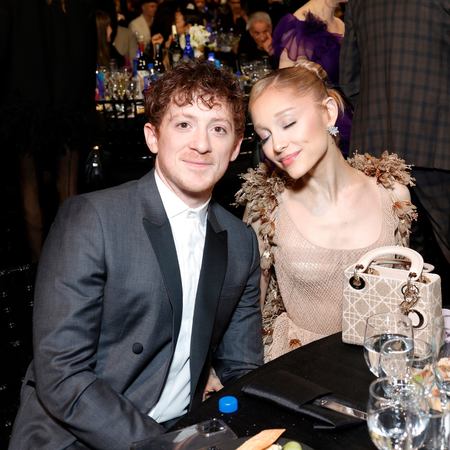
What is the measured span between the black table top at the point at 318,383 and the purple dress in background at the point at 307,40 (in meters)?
1.58

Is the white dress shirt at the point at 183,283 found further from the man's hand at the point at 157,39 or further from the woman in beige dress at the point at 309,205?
the man's hand at the point at 157,39

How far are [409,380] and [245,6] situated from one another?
7948 millimetres

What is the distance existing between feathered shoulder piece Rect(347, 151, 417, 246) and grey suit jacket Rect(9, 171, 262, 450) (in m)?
0.71

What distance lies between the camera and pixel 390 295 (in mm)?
1364

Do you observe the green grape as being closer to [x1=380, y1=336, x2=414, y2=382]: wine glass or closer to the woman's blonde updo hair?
[x1=380, y1=336, x2=414, y2=382]: wine glass

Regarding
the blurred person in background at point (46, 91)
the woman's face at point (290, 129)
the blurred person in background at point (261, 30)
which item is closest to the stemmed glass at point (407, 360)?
the woman's face at point (290, 129)

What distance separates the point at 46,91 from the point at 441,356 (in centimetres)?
286

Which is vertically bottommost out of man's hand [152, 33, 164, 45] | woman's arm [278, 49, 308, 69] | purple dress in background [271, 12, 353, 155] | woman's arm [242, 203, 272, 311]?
woman's arm [242, 203, 272, 311]

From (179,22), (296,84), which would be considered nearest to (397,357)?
(296,84)

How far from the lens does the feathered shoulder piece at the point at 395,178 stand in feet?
6.32

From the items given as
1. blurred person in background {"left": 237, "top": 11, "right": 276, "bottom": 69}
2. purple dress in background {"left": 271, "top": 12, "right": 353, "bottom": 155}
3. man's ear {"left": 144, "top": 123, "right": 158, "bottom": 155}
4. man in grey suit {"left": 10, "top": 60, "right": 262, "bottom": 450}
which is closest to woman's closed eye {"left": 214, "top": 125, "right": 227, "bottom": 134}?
man in grey suit {"left": 10, "top": 60, "right": 262, "bottom": 450}

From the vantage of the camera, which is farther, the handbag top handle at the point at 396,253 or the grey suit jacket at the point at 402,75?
the grey suit jacket at the point at 402,75

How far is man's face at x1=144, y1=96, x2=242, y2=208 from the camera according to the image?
58.9 inches

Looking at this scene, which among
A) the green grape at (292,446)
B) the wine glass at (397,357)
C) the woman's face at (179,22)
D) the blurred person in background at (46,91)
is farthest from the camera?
the woman's face at (179,22)
